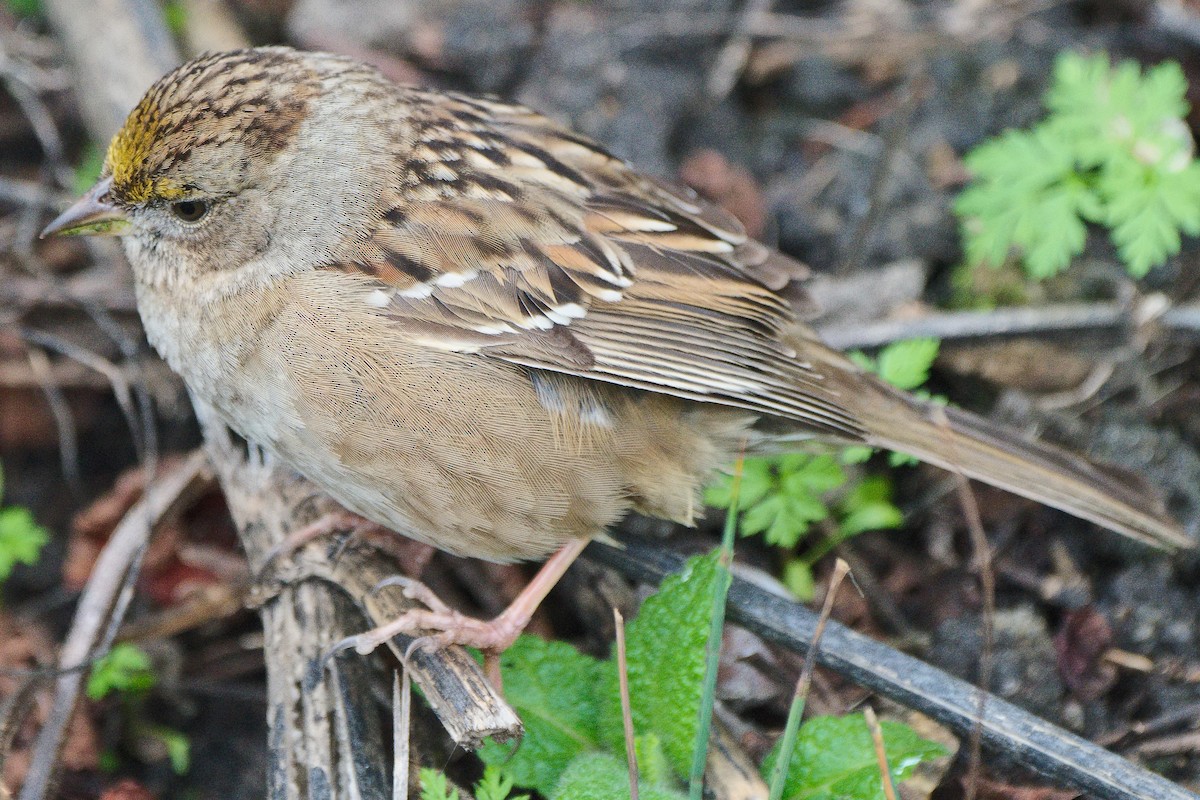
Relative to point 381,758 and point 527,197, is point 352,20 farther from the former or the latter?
point 381,758

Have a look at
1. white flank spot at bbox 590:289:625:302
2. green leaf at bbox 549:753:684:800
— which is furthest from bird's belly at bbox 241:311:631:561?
green leaf at bbox 549:753:684:800

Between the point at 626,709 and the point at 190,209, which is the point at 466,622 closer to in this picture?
the point at 626,709

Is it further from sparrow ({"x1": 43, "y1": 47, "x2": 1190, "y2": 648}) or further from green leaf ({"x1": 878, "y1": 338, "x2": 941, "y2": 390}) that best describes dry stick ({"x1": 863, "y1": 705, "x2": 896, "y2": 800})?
green leaf ({"x1": 878, "y1": 338, "x2": 941, "y2": 390})

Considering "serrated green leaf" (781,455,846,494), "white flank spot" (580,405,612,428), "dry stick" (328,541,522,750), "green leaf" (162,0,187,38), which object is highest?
"green leaf" (162,0,187,38)

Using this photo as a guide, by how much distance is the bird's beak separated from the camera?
320 centimetres

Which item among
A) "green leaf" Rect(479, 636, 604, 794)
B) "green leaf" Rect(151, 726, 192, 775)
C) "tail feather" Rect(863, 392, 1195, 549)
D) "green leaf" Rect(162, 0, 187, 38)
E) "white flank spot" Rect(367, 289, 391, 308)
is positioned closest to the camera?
"green leaf" Rect(479, 636, 604, 794)

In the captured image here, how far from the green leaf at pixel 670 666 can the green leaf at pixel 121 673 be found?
4.75 ft

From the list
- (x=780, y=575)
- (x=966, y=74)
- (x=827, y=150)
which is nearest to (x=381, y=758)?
(x=780, y=575)

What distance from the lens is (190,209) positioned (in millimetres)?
3158

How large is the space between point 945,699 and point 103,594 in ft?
7.79

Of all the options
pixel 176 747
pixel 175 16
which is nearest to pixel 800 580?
pixel 176 747

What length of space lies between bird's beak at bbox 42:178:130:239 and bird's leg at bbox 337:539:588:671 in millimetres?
1256


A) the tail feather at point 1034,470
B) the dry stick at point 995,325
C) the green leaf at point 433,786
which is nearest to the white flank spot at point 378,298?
the green leaf at point 433,786

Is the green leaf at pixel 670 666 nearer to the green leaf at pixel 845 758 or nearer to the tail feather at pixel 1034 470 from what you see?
the green leaf at pixel 845 758
